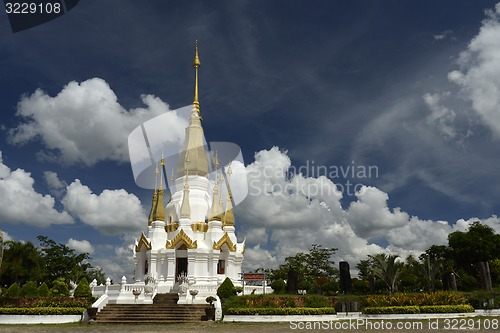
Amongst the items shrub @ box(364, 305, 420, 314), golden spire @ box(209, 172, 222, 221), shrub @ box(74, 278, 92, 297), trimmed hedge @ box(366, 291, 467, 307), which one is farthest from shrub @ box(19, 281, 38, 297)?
trimmed hedge @ box(366, 291, 467, 307)

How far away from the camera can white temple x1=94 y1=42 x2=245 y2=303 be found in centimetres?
3694

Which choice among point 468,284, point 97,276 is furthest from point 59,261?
point 468,284

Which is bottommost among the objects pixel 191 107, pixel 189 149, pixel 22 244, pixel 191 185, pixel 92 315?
pixel 92 315

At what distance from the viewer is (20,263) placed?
Answer: 4459 centimetres

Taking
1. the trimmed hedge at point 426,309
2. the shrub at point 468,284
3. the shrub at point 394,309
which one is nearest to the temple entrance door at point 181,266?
the shrub at point 394,309

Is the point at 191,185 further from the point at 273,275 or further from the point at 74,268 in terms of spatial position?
the point at 74,268

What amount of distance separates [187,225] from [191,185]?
5085mm

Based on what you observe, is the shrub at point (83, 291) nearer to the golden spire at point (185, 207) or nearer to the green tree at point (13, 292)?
the green tree at point (13, 292)

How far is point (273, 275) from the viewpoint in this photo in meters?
58.4

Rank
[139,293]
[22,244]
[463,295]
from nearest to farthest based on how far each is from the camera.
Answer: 1. [463,295]
2. [139,293]
3. [22,244]

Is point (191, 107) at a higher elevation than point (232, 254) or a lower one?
higher

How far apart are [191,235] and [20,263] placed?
61.8 feet

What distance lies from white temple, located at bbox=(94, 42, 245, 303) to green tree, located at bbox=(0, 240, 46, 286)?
13.2m

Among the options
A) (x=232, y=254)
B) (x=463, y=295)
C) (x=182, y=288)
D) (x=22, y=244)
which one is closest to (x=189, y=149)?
(x=232, y=254)
